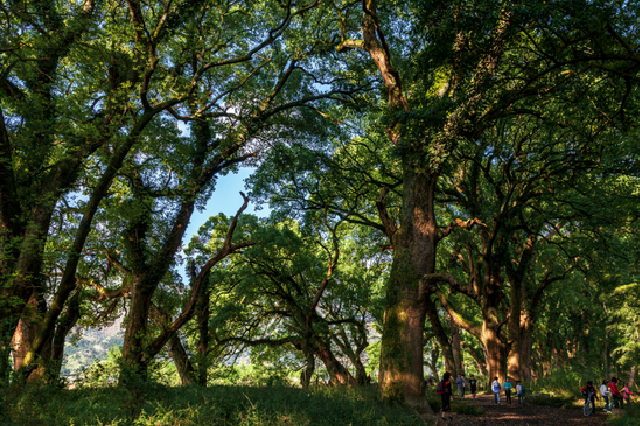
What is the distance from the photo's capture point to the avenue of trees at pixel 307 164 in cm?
938

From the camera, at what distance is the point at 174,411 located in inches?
270

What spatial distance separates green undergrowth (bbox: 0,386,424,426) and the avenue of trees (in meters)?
0.54

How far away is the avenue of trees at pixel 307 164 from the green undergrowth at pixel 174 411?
54 centimetres

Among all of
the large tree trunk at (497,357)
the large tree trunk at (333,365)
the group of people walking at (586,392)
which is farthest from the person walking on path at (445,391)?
the large tree trunk at (333,365)

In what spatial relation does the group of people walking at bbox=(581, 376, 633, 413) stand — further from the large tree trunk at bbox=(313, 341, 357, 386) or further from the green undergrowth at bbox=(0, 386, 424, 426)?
the large tree trunk at bbox=(313, 341, 357, 386)

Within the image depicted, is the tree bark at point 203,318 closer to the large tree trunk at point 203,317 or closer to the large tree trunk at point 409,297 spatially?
the large tree trunk at point 203,317

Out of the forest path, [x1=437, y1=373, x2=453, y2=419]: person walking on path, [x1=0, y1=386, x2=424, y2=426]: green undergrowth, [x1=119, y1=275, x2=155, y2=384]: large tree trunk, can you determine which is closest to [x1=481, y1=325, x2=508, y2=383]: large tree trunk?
the forest path

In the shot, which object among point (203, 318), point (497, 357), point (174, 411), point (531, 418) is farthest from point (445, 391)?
point (203, 318)

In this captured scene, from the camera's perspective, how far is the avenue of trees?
9.38 m

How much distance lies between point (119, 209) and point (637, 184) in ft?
78.9

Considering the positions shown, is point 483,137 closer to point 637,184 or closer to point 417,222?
point 417,222

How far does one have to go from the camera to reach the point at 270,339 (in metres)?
23.4

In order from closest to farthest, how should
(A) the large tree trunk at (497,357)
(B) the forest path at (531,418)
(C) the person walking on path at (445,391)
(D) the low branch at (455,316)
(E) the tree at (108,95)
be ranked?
1. (E) the tree at (108,95)
2. (B) the forest path at (531,418)
3. (C) the person walking on path at (445,391)
4. (D) the low branch at (455,316)
5. (A) the large tree trunk at (497,357)

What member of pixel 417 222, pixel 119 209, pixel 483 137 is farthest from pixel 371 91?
pixel 119 209
